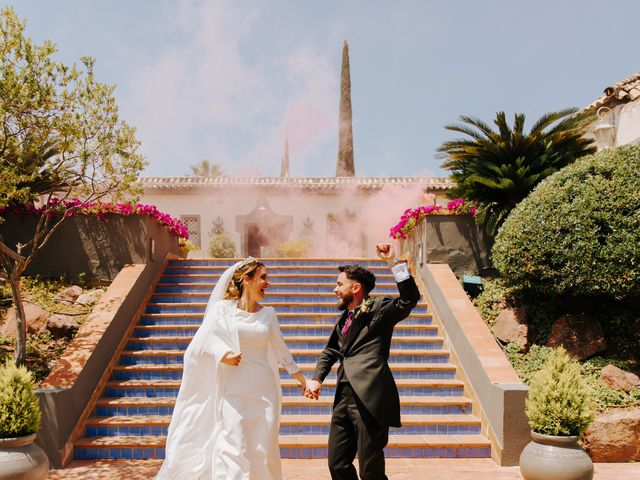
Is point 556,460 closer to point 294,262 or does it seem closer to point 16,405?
point 16,405

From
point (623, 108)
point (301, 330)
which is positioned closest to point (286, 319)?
point (301, 330)

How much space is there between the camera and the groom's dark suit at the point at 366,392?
473cm

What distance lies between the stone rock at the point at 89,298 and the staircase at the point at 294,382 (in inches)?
34.4

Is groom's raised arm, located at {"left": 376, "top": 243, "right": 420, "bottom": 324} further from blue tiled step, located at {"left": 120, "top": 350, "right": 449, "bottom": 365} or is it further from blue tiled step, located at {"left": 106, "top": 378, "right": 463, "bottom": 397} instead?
blue tiled step, located at {"left": 120, "top": 350, "right": 449, "bottom": 365}

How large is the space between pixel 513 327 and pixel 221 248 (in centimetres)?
1755

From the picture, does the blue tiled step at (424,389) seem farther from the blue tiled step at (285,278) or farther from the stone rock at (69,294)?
the stone rock at (69,294)

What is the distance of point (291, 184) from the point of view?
92.1 feet

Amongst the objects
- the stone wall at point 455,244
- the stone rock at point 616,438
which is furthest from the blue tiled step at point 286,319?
the stone rock at point 616,438

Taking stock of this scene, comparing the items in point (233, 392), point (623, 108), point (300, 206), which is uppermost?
point (623, 108)

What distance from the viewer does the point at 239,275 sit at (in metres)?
5.11

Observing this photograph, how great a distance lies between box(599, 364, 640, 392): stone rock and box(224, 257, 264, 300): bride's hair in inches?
237

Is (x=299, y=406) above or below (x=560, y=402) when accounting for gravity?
below

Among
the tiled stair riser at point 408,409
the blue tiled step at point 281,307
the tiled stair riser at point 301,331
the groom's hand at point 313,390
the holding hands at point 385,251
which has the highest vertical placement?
the holding hands at point 385,251

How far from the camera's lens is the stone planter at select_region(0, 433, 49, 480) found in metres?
5.39
